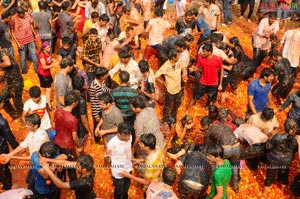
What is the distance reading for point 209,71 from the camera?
8781 mm

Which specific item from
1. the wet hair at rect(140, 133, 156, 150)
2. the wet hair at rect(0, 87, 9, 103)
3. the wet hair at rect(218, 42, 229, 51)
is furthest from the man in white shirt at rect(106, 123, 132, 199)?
the wet hair at rect(218, 42, 229, 51)

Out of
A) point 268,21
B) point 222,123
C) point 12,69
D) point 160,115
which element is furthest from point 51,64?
point 268,21

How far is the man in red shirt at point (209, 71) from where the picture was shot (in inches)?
338

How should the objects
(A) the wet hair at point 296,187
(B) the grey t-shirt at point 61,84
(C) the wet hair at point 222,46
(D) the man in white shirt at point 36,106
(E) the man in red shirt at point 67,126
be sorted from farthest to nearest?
(C) the wet hair at point 222,46
(B) the grey t-shirt at point 61,84
(A) the wet hair at point 296,187
(D) the man in white shirt at point 36,106
(E) the man in red shirt at point 67,126

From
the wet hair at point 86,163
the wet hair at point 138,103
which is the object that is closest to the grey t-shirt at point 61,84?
the wet hair at point 138,103

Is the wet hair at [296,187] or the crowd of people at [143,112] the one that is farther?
the wet hair at [296,187]

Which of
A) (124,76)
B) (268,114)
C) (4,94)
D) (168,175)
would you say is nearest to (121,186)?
(168,175)

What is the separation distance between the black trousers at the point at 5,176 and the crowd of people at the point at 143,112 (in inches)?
0.8

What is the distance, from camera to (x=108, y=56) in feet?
31.0

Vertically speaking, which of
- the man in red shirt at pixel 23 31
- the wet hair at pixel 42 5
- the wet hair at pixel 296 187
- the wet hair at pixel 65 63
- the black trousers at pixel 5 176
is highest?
the wet hair at pixel 42 5

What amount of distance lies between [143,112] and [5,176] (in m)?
3.09

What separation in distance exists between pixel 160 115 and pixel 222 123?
3033mm

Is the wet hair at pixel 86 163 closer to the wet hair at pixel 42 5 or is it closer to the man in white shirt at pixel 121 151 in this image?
the man in white shirt at pixel 121 151

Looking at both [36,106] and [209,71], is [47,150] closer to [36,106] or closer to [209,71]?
[36,106]
